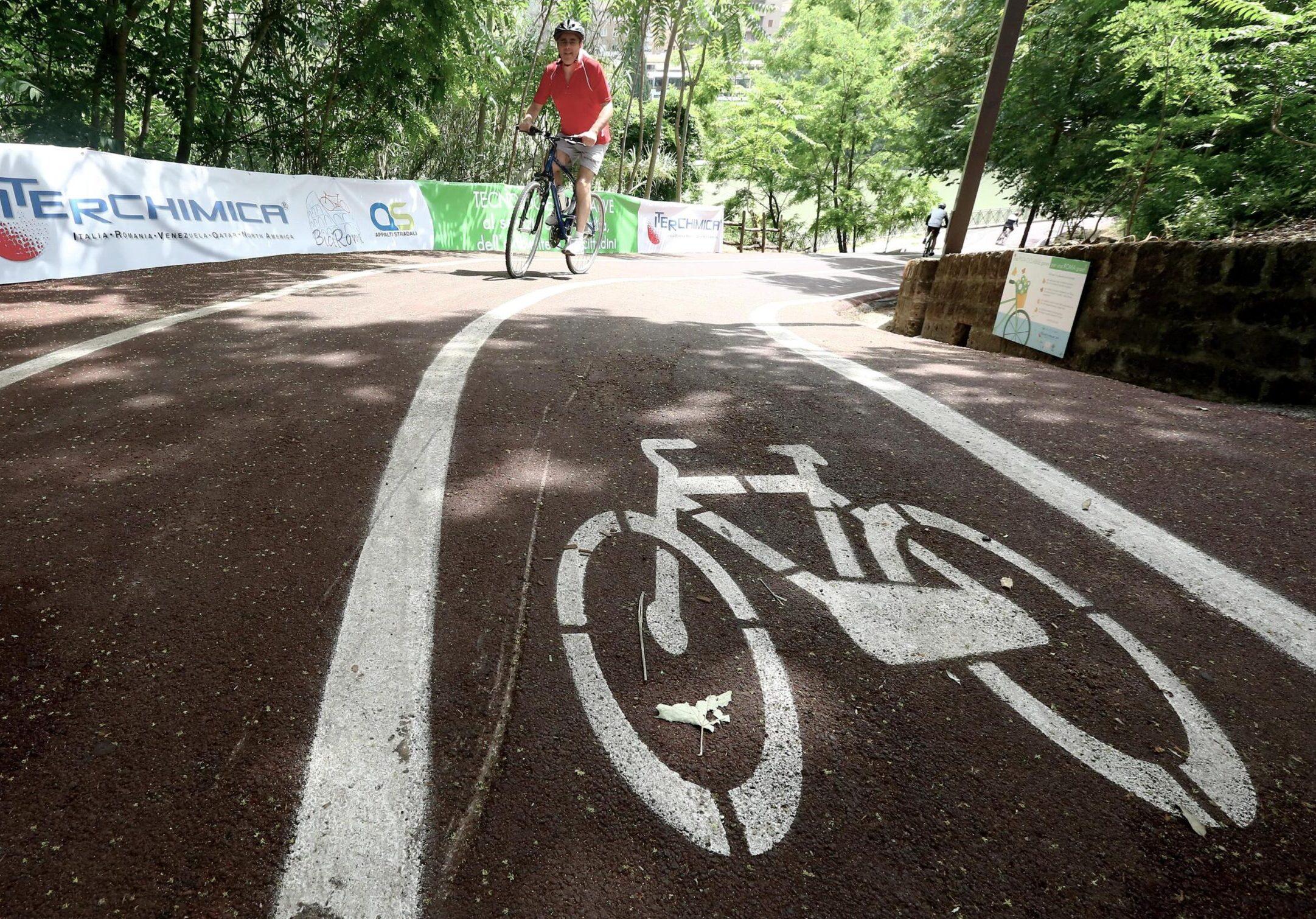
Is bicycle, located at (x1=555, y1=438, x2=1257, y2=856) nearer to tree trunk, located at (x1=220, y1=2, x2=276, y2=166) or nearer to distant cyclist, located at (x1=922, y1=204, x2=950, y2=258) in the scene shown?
tree trunk, located at (x1=220, y1=2, x2=276, y2=166)

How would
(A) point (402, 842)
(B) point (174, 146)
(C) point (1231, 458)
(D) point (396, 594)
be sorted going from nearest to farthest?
(A) point (402, 842)
(D) point (396, 594)
(C) point (1231, 458)
(B) point (174, 146)

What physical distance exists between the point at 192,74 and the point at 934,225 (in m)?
24.4

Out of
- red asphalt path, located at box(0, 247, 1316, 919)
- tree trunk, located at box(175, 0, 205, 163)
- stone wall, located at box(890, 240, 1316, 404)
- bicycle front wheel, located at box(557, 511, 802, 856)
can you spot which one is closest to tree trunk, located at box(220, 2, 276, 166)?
tree trunk, located at box(175, 0, 205, 163)

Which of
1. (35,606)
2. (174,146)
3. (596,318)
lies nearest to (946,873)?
(35,606)

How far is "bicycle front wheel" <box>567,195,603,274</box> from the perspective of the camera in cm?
883

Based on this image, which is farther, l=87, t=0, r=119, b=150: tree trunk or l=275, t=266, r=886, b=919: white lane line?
l=87, t=0, r=119, b=150: tree trunk

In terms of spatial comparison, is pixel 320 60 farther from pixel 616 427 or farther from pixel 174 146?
pixel 616 427

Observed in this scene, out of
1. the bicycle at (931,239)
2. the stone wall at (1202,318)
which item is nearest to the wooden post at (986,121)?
the stone wall at (1202,318)

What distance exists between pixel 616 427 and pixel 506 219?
601 inches

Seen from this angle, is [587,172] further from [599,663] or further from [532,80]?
[532,80]

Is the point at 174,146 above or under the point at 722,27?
under

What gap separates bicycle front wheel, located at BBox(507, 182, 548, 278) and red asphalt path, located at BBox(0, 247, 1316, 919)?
4939 mm

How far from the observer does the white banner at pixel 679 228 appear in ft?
73.7

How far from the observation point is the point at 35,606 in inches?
71.0
